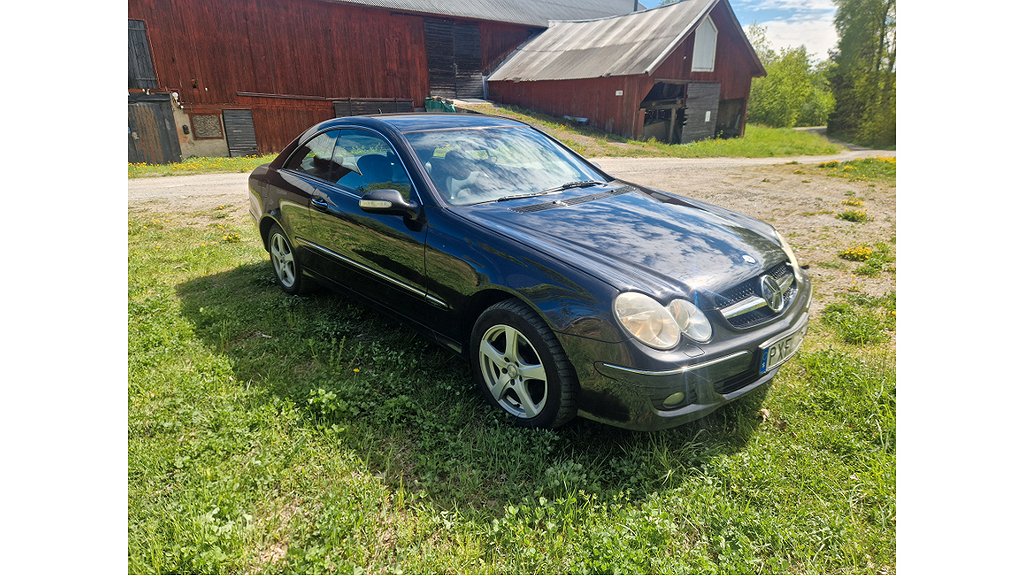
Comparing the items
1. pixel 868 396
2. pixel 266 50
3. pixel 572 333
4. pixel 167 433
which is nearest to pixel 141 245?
pixel 167 433

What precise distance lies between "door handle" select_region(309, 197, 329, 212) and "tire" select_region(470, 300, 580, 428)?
5.87 feet

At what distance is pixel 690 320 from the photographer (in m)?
2.56

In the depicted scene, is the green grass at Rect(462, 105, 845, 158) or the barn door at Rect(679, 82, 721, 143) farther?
the barn door at Rect(679, 82, 721, 143)

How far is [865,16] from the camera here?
33.2 metres

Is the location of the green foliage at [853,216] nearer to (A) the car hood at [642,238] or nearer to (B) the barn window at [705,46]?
(A) the car hood at [642,238]

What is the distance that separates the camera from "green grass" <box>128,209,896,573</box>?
7.39ft

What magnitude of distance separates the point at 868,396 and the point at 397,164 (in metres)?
3.23

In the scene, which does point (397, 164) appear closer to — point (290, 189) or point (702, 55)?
point (290, 189)

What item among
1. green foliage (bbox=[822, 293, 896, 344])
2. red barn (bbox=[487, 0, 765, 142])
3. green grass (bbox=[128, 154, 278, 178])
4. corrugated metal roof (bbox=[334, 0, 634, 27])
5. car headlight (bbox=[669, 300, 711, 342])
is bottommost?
green grass (bbox=[128, 154, 278, 178])

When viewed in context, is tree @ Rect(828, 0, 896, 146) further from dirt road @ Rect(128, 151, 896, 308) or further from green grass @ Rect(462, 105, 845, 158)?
dirt road @ Rect(128, 151, 896, 308)

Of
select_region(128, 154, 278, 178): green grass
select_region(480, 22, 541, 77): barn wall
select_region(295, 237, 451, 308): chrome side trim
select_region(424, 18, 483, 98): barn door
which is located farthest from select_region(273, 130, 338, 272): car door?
select_region(480, 22, 541, 77): barn wall

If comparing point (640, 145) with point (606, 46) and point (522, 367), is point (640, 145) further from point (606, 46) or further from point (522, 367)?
point (522, 367)

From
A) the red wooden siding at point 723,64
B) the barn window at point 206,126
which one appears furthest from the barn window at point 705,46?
the barn window at point 206,126

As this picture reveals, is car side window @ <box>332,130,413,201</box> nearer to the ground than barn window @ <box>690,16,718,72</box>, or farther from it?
nearer to the ground
